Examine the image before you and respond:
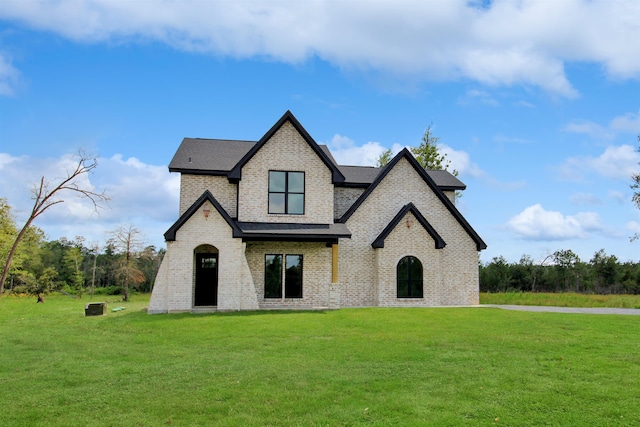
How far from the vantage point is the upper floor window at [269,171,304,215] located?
22.3m

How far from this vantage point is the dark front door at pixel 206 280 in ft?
71.2

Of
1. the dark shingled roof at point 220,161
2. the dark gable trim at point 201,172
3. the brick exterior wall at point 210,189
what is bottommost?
the brick exterior wall at point 210,189

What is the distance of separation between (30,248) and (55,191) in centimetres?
2228

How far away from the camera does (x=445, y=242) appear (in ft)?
78.5

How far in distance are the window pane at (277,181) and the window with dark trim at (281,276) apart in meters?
2.93

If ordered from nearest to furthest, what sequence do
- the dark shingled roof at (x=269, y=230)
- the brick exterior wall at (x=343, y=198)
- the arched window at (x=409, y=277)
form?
the dark shingled roof at (x=269, y=230) → the arched window at (x=409, y=277) → the brick exterior wall at (x=343, y=198)

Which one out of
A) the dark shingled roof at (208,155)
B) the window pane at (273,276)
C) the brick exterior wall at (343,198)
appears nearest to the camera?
the window pane at (273,276)

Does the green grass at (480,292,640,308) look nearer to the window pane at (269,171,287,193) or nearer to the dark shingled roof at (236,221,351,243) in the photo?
the dark shingled roof at (236,221,351,243)

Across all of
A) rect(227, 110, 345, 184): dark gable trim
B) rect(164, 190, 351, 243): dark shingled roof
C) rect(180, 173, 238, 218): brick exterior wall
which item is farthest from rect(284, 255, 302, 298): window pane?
rect(227, 110, 345, 184): dark gable trim

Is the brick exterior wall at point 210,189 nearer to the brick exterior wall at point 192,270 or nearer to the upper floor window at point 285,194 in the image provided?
the upper floor window at point 285,194

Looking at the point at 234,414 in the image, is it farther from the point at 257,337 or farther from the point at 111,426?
the point at 257,337

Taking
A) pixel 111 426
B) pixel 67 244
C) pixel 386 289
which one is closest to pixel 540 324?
pixel 386 289

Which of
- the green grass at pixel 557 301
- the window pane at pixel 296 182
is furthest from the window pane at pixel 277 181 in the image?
the green grass at pixel 557 301

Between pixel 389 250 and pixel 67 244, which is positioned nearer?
pixel 389 250
